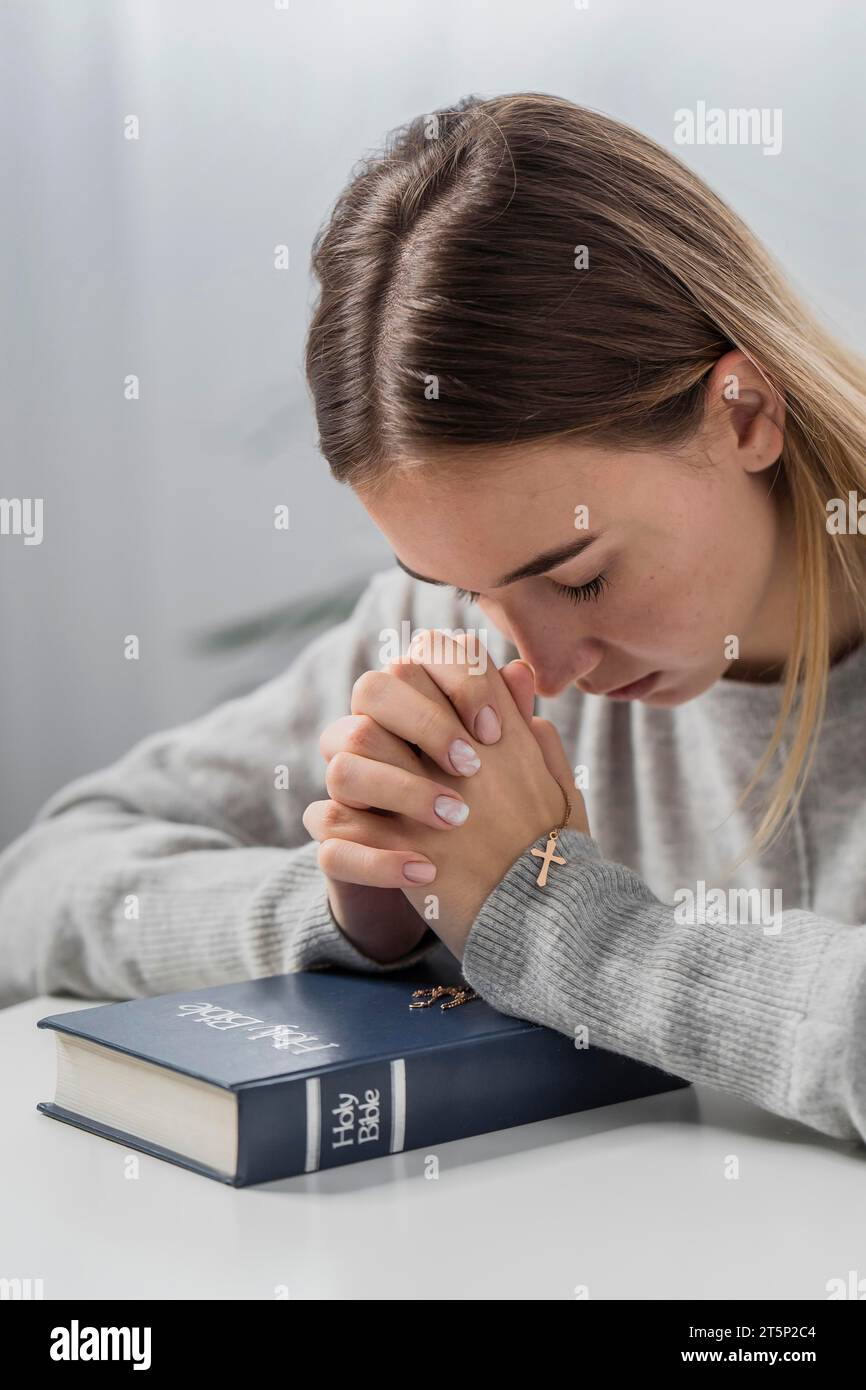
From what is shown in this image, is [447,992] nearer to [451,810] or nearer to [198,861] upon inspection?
[451,810]

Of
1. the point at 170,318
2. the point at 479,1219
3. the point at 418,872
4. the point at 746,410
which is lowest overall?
the point at 479,1219

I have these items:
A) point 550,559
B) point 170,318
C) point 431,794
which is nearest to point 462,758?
point 431,794

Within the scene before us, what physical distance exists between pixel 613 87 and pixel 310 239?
1.34ft

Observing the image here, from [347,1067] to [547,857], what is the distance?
18 cm

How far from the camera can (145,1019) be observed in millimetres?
598

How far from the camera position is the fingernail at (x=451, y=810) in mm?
663

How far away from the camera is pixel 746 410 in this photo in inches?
32.1

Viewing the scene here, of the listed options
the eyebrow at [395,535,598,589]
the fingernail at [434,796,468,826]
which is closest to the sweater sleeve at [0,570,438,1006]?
the fingernail at [434,796,468,826]

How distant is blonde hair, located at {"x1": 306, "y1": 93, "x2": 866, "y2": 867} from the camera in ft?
2.32

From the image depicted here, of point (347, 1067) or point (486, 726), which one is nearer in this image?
point (347, 1067)

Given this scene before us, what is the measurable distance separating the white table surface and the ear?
1.37ft

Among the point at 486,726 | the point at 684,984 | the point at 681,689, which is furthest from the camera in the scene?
the point at 681,689

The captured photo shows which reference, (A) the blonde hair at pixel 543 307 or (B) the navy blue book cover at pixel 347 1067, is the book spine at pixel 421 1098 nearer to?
(B) the navy blue book cover at pixel 347 1067
